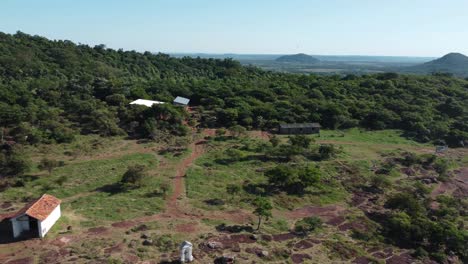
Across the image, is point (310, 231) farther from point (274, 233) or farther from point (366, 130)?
point (366, 130)

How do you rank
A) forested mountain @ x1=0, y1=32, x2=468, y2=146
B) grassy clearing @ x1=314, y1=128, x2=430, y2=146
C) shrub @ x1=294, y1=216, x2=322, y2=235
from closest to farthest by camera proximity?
shrub @ x1=294, y1=216, x2=322, y2=235 < forested mountain @ x1=0, y1=32, x2=468, y2=146 < grassy clearing @ x1=314, y1=128, x2=430, y2=146

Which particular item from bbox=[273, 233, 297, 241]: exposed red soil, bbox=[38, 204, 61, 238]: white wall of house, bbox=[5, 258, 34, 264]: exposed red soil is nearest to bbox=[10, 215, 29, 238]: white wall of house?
bbox=[38, 204, 61, 238]: white wall of house

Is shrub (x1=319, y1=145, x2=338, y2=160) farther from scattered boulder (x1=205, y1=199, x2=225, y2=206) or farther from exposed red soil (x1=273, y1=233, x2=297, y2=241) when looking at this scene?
exposed red soil (x1=273, y1=233, x2=297, y2=241)

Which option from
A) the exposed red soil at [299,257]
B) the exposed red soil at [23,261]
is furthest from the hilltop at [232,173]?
the exposed red soil at [299,257]

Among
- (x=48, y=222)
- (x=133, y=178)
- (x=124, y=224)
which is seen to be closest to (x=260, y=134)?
(x=133, y=178)

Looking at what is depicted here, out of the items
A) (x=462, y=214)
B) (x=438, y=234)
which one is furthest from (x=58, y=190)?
(x=462, y=214)

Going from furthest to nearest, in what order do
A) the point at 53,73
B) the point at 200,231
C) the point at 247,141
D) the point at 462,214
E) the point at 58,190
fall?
the point at 53,73, the point at 247,141, the point at 462,214, the point at 58,190, the point at 200,231

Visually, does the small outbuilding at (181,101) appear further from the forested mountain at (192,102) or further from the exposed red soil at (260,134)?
the exposed red soil at (260,134)

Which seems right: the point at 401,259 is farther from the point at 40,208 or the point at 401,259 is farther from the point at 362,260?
the point at 40,208
